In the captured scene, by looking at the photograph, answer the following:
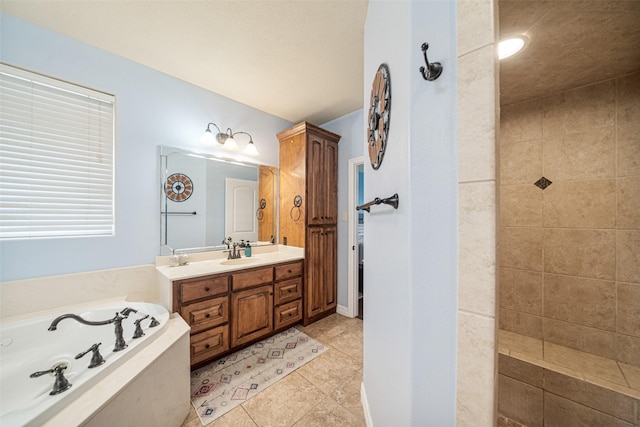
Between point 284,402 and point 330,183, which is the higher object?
point 330,183

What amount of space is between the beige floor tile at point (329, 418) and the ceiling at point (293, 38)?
2289mm

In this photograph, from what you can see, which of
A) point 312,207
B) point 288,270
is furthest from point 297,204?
point 288,270

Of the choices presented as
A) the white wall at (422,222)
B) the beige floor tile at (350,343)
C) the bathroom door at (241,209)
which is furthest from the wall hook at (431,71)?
the bathroom door at (241,209)

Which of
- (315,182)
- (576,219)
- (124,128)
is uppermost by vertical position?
(124,128)

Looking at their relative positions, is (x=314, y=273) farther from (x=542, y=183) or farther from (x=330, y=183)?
(x=542, y=183)

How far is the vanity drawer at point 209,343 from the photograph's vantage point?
170 centimetres

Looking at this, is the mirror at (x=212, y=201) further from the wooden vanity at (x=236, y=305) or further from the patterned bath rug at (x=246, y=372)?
the patterned bath rug at (x=246, y=372)

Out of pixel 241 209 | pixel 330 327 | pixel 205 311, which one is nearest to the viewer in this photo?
pixel 205 311

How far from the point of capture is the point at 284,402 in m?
1.46

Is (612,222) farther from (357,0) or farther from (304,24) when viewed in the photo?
(304,24)

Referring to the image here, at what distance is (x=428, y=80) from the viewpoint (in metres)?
0.63

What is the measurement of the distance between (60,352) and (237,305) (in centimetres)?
112

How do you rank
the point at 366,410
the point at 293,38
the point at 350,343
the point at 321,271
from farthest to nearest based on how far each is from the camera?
the point at 321,271, the point at 350,343, the point at 293,38, the point at 366,410

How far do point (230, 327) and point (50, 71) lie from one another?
2.45 meters
